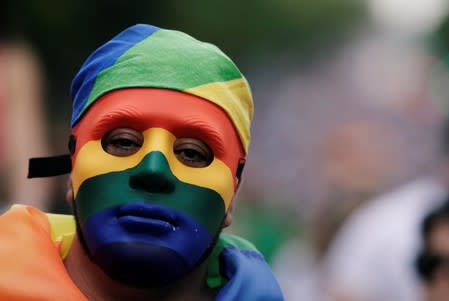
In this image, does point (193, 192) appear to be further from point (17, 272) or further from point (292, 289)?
point (292, 289)

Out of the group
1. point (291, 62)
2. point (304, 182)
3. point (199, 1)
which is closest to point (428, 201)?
point (304, 182)

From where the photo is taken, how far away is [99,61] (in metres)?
4.33

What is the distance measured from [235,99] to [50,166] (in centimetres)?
72

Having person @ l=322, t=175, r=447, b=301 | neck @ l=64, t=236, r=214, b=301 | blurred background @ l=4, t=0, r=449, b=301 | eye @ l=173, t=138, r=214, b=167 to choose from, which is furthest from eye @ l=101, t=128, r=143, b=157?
person @ l=322, t=175, r=447, b=301

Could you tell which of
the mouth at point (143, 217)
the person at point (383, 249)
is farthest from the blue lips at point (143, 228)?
the person at point (383, 249)

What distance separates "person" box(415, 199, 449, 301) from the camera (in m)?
6.38

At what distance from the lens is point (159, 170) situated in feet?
13.3

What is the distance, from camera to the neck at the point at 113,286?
4.12 m

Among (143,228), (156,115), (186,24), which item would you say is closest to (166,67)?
(156,115)

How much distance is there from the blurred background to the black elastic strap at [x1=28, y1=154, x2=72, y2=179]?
4.87 feet

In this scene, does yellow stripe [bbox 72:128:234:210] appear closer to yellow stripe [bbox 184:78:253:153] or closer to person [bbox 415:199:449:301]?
yellow stripe [bbox 184:78:253:153]

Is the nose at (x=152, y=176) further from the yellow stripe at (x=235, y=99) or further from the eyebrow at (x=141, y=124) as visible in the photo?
the yellow stripe at (x=235, y=99)

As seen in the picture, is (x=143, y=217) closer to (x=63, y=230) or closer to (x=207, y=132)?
(x=207, y=132)

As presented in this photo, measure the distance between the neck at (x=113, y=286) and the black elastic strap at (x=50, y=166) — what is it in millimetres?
319
